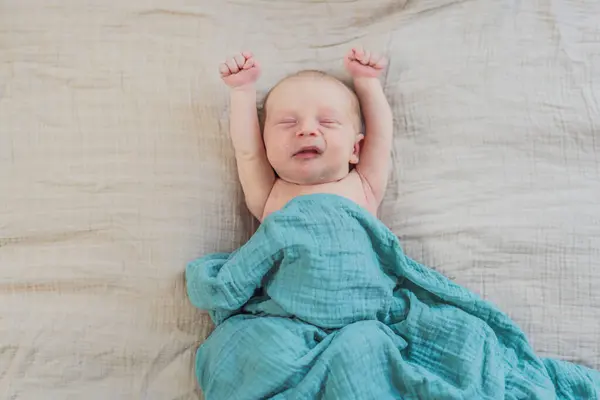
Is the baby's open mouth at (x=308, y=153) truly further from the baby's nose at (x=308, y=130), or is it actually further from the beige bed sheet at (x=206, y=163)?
the beige bed sheet at (x=206, y=163)

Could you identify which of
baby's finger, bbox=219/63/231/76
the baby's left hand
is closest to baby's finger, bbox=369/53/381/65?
the baby's left hand

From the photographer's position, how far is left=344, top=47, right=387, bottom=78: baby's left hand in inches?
43.6

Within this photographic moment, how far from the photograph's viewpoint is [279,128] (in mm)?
1051

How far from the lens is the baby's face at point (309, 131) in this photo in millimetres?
1034

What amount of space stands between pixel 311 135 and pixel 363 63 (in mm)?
174

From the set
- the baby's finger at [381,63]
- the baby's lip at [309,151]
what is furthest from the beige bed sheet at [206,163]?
the baby's lip at [309,151]

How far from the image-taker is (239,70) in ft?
3.55

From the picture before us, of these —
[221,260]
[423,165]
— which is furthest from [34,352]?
[423,165]

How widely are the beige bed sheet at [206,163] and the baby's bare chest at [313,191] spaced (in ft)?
0.18

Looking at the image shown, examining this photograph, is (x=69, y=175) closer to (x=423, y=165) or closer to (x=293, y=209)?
(x=293, y=209)

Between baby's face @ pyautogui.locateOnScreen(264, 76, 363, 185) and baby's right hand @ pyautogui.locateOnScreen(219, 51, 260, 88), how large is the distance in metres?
0.05

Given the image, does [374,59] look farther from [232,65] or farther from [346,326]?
[346,326]

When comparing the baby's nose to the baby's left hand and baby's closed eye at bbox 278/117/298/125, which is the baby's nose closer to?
baby's closed eye at bbox 278/117/298/125

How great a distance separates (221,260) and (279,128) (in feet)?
0.71
